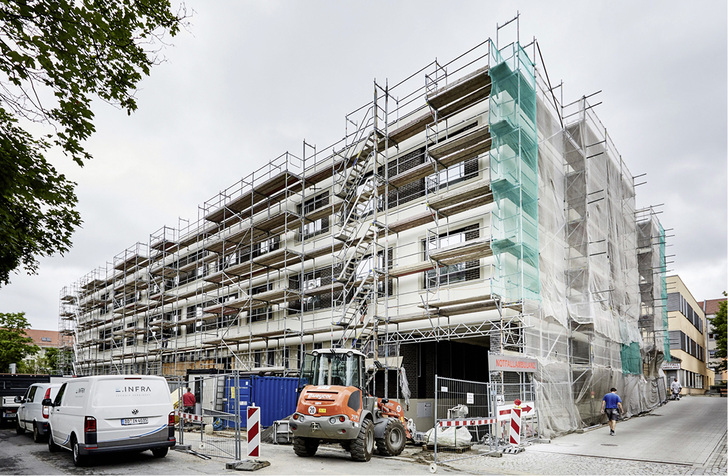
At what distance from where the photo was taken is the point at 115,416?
443 inches

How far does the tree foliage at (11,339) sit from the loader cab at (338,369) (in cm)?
3941

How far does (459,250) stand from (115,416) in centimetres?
999

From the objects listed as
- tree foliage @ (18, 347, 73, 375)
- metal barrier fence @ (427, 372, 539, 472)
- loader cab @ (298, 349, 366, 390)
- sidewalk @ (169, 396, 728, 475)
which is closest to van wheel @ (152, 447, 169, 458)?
sidewalk @ (169, 396, 728, 475)

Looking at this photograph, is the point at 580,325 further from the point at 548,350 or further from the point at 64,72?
the point at 64,72

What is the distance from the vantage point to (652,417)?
2430 centimetres

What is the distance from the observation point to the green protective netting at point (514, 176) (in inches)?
655

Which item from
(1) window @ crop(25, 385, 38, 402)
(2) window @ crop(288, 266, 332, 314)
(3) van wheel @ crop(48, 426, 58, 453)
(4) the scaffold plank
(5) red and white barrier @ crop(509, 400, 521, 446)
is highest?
(4) the scaffold plank

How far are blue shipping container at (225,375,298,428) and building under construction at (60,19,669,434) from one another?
9.07ft

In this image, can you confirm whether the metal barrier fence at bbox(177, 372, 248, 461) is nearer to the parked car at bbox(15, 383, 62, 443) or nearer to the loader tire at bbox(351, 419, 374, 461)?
the loader tire at bbox(351, 419, 374, 461)

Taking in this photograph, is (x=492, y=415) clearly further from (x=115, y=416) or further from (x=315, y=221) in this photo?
(x=315, y=221)

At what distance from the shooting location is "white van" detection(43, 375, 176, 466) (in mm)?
11008

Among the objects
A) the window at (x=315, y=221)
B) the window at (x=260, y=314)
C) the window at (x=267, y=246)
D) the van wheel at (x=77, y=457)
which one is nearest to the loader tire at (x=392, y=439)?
the van wheel at (x=77, y=457)

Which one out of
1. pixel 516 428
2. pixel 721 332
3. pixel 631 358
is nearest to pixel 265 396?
pixel 516 428

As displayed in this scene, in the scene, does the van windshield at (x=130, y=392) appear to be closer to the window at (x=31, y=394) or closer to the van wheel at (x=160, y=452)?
the van wheel at (x=160, y=452)
